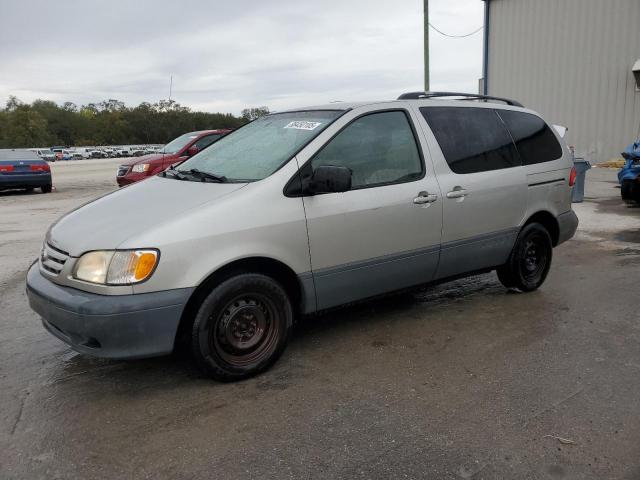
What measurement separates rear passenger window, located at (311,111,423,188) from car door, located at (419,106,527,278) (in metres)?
0.22

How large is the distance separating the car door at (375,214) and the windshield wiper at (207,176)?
0.56m

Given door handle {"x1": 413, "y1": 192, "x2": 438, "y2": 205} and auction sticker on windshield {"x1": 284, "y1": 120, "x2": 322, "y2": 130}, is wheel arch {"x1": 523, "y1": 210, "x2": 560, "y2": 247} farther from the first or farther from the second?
auction sticker on windshield {"x1": 284, "y1": 120, "x2": 322, "y2": 130}

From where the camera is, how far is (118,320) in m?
3.08

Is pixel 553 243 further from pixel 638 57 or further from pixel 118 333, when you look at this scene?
pixel 638 57

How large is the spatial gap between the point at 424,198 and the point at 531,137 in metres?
1.68

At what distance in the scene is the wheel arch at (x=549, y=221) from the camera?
5.18 m

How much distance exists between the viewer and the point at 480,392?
10.9 feet

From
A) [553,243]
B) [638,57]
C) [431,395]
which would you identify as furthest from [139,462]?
[638,57]

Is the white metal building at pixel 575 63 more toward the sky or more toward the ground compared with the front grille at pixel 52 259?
more toward the sky

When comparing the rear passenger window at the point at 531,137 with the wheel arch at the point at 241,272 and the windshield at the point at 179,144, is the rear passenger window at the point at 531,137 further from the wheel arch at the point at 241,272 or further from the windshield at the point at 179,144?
the windshield at the point at 179,144

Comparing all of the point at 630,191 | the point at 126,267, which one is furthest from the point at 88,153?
the point at 126,267

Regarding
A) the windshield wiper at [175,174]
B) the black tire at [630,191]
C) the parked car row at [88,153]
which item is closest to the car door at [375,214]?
the windshield wiper at [175,174]

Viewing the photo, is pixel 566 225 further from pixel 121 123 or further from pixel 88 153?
pixel 121 123

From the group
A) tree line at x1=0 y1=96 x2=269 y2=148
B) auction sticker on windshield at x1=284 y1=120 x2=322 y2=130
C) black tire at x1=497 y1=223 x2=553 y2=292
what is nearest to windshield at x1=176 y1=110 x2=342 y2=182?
auction sticker on windshield at x1=284 y1=120 x2=322 y2=130
